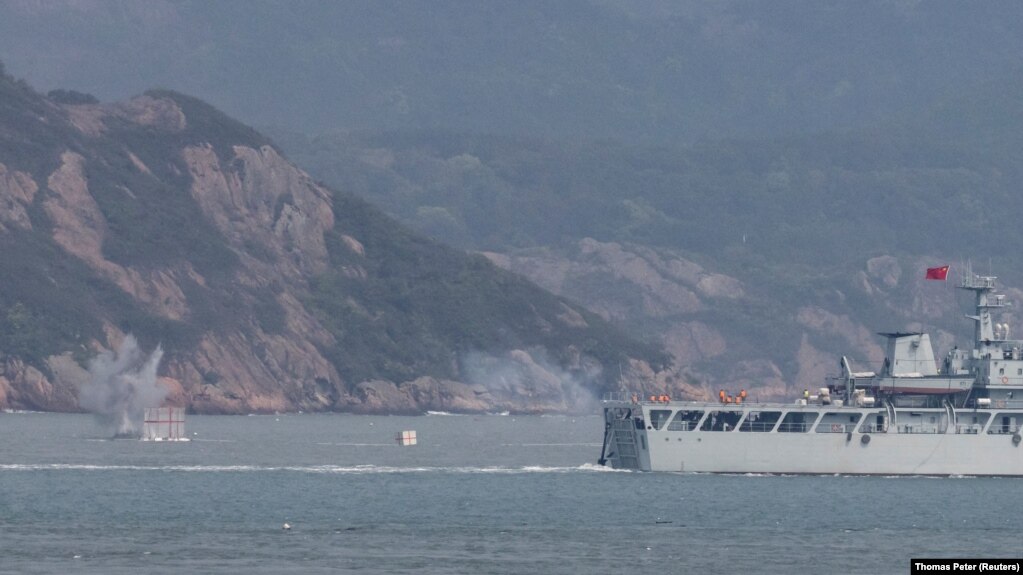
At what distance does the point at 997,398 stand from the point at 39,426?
280 feet

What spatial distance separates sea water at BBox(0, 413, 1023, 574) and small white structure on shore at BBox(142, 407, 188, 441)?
2128 cm

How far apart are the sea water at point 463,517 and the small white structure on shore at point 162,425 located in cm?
2128

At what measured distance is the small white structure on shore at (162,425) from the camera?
139500 millimetres

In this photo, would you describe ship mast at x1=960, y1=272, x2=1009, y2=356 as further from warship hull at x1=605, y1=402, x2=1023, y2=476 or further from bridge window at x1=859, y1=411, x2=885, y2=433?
bridge window at x1=859, y1=411, x2=885, y2=433

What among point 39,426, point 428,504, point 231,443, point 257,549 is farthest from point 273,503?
point 39,426

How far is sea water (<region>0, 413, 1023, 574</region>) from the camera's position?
67.3m

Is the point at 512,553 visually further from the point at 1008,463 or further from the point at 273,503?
the point at 1008,463

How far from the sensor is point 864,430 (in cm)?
9644

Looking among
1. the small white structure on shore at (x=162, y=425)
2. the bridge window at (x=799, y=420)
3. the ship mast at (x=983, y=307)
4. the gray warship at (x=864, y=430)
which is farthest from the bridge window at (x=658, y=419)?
the small white structure on shore at (x=162, y=425)

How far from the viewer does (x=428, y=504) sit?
282 feet
